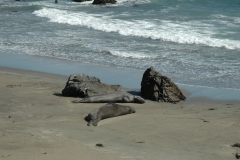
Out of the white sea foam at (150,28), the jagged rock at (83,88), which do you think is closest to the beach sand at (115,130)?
the jagged rock at (83,88)

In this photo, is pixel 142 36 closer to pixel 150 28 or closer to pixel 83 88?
pixel 150 28

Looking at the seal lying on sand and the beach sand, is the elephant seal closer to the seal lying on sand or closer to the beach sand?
the beach sand

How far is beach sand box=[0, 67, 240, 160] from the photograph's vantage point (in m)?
6.75

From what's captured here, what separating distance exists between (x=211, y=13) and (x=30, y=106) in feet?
56.7

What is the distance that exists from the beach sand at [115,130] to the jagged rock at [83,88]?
229 mm

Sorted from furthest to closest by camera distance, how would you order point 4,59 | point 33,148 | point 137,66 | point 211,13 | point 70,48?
point 211,13, point 70,48, point 4,59, point 137,66, point 33,148

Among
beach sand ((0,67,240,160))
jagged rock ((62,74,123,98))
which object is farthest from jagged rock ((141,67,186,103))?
jagged rock ((62,74,123,98))

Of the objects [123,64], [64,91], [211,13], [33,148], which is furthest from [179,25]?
[33,148]

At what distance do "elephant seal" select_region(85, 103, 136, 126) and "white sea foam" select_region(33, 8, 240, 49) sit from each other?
333 inches

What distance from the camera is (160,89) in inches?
415

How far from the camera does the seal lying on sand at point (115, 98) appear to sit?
32.4ft

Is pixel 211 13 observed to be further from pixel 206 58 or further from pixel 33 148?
pixel 33 148

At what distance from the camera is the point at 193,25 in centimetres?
2164

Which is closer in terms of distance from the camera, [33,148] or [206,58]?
[33,148]
